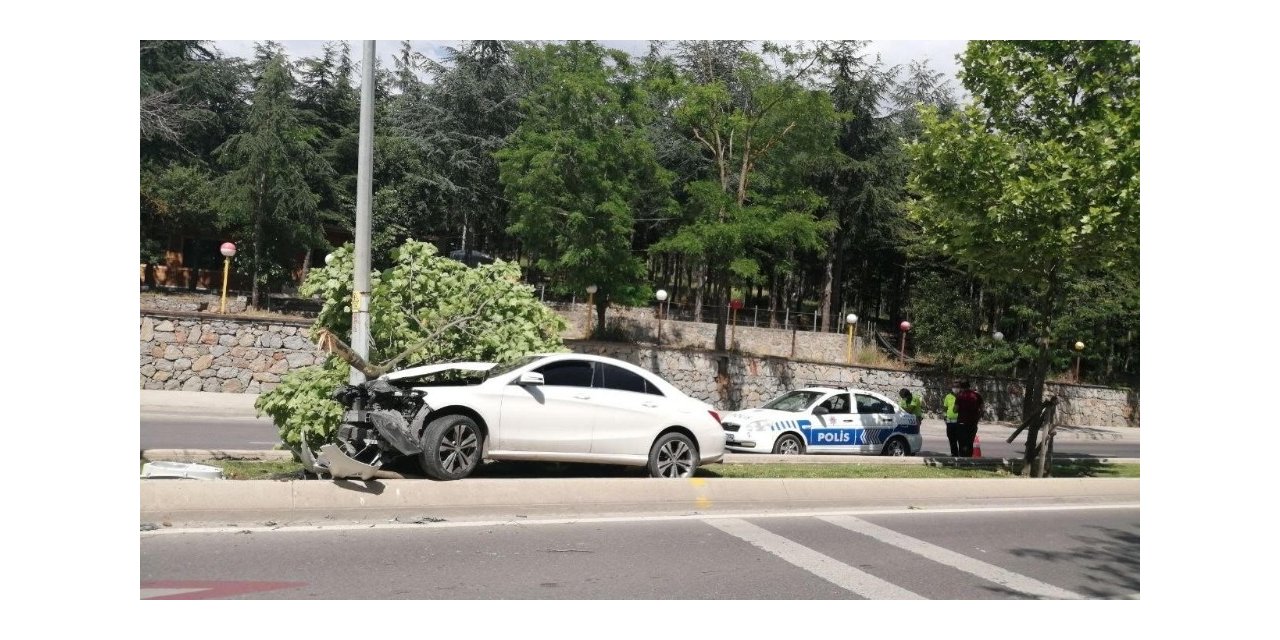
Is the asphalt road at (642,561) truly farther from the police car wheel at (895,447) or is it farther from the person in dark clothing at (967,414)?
the police car wheel at (895,447)

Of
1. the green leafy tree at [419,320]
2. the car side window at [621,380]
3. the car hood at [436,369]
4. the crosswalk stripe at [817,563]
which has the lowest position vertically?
the crosswalk stripe at [817,563]

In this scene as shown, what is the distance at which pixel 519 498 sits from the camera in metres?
9.46

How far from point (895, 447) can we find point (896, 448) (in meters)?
0.03

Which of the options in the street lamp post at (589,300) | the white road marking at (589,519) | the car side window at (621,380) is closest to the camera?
the white road marking at (589,519)

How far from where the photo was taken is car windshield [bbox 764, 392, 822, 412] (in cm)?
1819

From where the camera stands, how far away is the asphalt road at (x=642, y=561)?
6.82m

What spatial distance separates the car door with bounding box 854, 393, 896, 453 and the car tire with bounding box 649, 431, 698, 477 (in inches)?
306

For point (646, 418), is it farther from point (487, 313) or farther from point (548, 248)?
point (548, 248)

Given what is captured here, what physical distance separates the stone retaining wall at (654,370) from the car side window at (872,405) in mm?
11005

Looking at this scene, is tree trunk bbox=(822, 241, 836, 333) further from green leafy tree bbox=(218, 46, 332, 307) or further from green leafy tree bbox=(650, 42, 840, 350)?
green leafy tree bbox=(218, 46, 332, 307)

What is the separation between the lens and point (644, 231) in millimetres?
33281

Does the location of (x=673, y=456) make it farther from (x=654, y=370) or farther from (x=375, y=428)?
(x=654, y=370)

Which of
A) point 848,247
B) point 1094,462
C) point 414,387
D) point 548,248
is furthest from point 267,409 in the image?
point 848,247

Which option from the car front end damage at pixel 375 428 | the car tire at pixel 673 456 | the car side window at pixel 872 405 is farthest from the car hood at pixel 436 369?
the car side window at pixel 872 405
